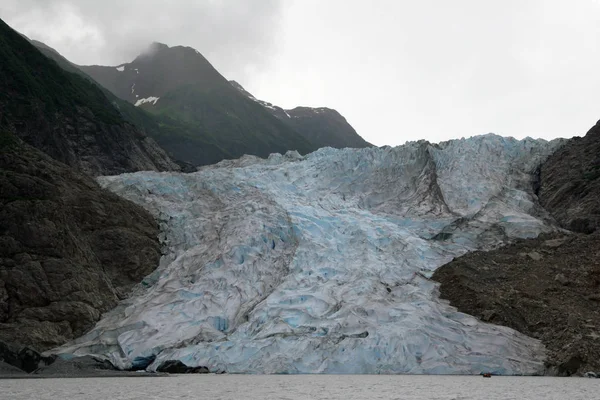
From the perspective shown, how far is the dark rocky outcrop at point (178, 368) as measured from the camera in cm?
2188

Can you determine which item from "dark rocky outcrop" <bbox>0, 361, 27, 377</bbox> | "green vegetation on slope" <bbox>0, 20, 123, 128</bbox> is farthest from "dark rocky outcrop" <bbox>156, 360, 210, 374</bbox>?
"green vegetation on slope" <bbox>0, 20, 123, 128</bbox>

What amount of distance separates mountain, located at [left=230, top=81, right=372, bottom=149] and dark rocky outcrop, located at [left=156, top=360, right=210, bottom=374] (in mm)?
73191

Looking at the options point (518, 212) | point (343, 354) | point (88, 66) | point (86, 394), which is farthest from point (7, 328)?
point (88, 66)

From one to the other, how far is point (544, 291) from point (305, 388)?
40.8ft

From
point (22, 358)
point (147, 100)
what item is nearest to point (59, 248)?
point (22, 358)

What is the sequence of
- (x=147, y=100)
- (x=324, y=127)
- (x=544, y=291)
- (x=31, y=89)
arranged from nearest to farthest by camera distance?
(x=544, y=291)
(x=31, y=89)
(x=324, y=127)
(x=147, y=100)

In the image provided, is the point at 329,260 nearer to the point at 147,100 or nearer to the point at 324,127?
the point at 324,127

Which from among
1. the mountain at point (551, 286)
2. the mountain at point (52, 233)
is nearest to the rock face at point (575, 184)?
the mountain at point (551, 286)

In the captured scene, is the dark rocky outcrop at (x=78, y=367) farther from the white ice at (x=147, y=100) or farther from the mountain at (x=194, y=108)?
the white ice at (x=147, y=100)

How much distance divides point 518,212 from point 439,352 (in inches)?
507

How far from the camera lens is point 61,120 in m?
42.8

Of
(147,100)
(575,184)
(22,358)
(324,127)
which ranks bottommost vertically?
(22,358)

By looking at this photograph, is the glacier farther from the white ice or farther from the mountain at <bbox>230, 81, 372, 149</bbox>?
the white ice

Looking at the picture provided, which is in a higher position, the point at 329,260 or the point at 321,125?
the point at 321,125
